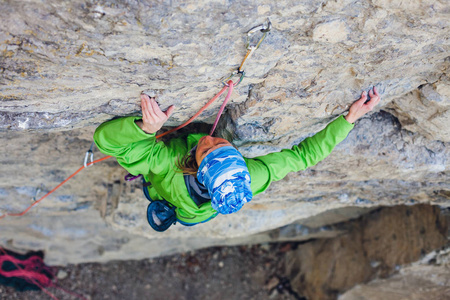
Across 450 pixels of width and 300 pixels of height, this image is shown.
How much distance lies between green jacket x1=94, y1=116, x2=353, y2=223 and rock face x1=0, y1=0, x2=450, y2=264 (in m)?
0.15

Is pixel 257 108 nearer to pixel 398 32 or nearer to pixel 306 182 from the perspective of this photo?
pixel 398 32

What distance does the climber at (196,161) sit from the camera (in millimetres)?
1907

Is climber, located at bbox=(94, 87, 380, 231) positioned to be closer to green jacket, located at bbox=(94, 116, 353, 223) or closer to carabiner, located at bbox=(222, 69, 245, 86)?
green jacket, located at bbox=(94, 116, 353, 223)

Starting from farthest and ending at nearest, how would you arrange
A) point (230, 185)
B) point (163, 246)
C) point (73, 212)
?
point (163, 246) < point (73, 212) < point (230, 185)

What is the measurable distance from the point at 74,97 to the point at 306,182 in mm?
2141

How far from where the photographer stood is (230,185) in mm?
1869

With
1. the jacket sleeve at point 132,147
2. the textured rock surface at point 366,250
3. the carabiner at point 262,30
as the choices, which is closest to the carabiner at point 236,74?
the carabiner at point 262,30

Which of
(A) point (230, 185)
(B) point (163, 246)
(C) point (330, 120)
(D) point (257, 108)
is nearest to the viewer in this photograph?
(A) point (230, 185)

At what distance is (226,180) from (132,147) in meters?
0.66

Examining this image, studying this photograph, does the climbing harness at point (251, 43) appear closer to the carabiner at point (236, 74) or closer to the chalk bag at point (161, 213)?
the carabiner at point (236, 74)

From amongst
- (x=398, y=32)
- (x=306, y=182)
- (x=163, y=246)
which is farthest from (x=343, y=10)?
(x=163, y=246)

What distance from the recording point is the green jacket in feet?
7.02

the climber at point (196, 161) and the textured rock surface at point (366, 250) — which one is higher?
the climber at point (196, 161)

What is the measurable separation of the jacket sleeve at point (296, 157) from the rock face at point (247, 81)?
0.54 ft
